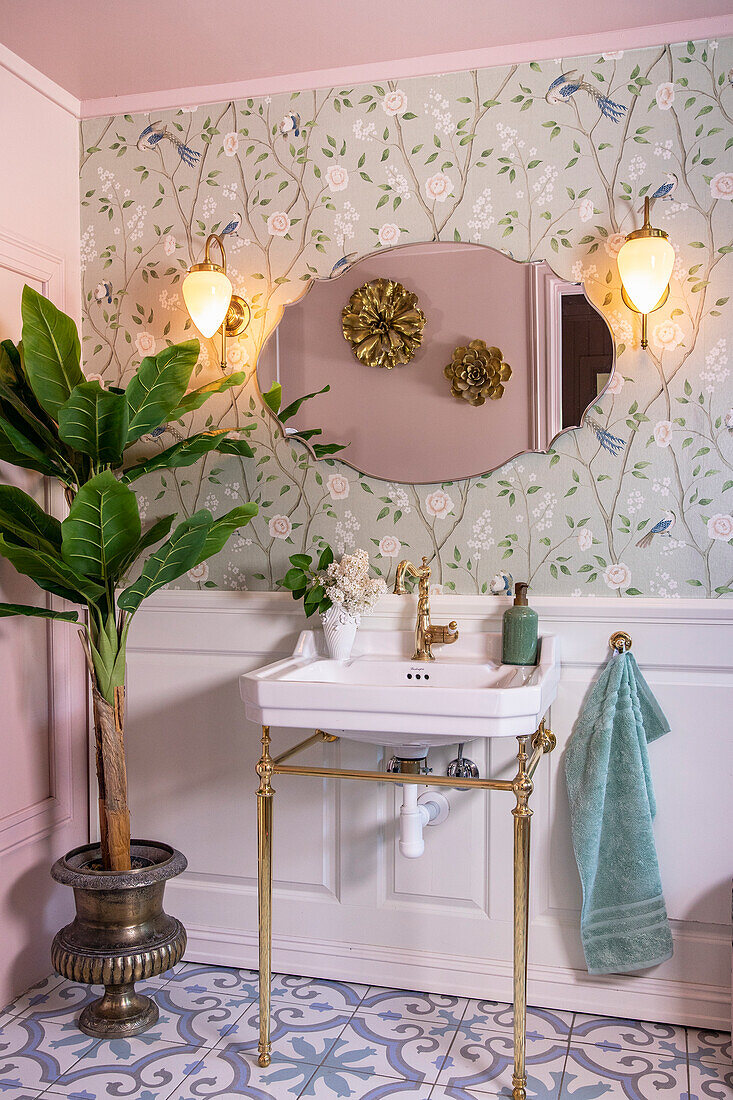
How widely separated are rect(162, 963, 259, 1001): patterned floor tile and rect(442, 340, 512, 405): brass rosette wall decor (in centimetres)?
168

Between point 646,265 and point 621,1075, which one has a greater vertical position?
point 646,265

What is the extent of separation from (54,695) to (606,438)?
5.58 feet

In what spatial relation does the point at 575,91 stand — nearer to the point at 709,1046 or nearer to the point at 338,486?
A: the point at 338,486

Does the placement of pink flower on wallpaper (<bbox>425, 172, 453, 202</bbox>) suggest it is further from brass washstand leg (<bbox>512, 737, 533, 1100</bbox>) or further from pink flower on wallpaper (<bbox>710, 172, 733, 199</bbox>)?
brass washstand leg (<bbox>512, 737, 533, 1100</bbox>)

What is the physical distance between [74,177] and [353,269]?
3.07 feet

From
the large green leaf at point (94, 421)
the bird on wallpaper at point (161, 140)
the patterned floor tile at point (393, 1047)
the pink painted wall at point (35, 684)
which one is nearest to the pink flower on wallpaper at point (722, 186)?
the bird on wallpaper at point (161, 140)

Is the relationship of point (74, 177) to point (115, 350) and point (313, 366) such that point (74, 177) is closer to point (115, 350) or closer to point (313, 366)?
point (115, 350)

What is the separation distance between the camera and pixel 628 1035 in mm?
2246

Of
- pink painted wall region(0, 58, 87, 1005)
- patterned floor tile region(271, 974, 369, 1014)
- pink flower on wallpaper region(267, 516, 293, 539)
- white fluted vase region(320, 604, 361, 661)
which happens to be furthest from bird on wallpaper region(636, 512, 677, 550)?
pink painted wall region(0, 58, 87, 1005)

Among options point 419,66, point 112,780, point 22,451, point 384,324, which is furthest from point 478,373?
point 112,780

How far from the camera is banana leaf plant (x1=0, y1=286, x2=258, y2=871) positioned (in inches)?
80.4

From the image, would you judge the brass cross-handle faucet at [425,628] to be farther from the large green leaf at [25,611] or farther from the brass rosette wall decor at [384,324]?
the large green leaf at [25,611]

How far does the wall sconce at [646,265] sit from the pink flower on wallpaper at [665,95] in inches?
12.4

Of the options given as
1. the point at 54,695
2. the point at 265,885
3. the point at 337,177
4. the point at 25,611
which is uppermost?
the point at 337,177
